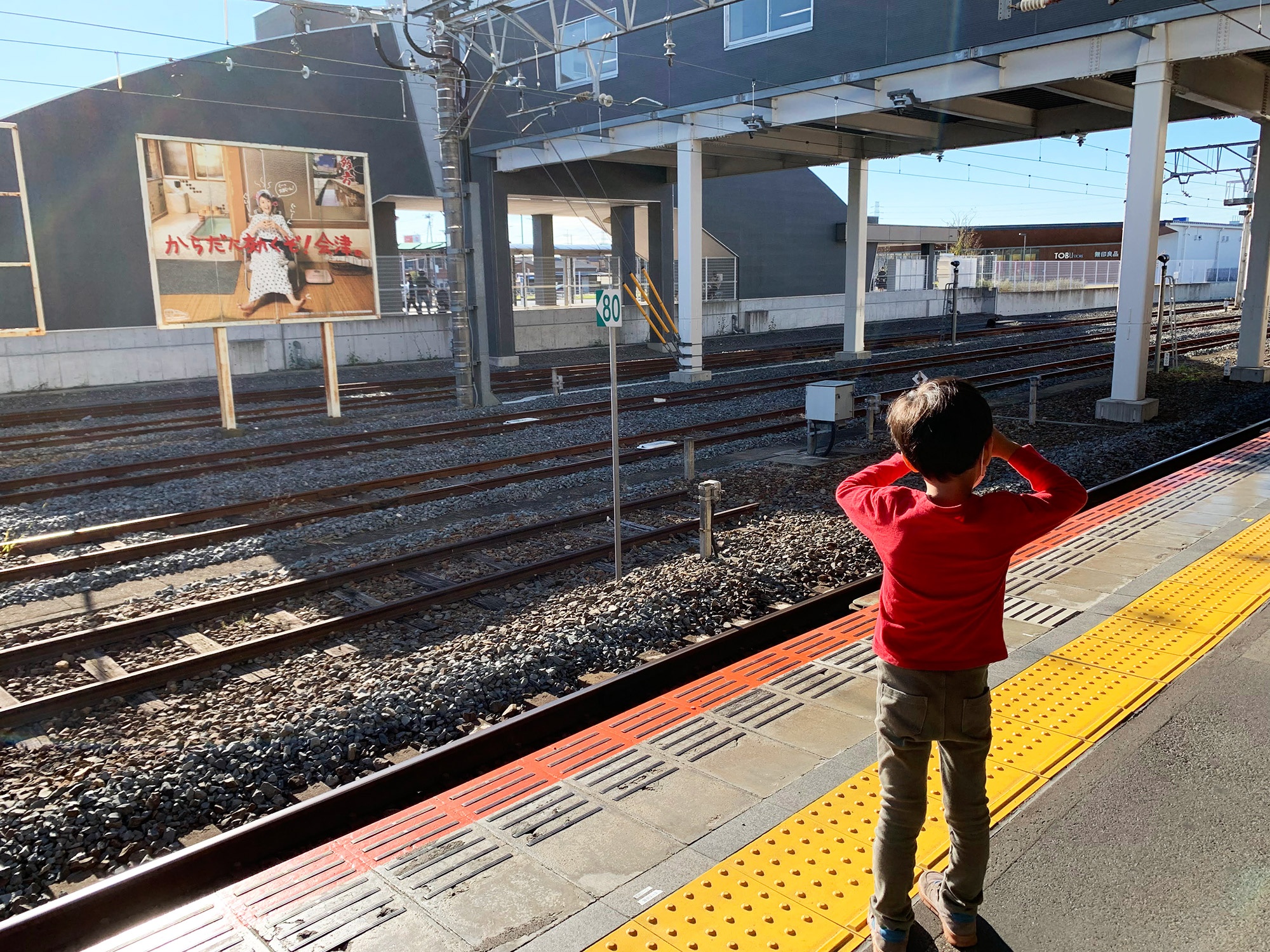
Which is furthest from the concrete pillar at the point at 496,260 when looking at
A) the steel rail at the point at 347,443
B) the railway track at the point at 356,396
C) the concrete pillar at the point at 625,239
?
the steel rail at the point at 347,443

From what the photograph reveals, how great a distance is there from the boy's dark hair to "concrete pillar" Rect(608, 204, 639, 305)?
31.5m

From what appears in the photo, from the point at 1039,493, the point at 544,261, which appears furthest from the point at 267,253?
the point at 544,261

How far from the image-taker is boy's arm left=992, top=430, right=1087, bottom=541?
2.68 metres

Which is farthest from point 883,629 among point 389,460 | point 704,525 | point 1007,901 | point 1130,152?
point 1130,152

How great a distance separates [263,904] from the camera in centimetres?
337

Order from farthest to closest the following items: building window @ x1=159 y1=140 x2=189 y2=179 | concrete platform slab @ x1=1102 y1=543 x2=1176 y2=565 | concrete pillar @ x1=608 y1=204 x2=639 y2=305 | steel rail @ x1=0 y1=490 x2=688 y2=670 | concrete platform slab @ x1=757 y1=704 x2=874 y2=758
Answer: concrete pillar @ x1=608 y1=204 x2=639 y2=305
building window @ x1=159 y1=140 x2=189 y2=179
concrete platform slab @ x1=1102 y1=543 x2=1176 y2=565
steel rail @ x1=0 y1=490 x2=688 y2=670
concrete platform slab @ x1=757 y1=704 x2=874 y2=758

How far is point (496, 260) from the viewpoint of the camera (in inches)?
1127

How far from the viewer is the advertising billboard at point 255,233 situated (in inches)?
586

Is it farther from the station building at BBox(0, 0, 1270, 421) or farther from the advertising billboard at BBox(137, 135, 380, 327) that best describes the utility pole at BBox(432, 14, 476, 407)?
the advertising billboard at BBox(137, 135, 380, 327)

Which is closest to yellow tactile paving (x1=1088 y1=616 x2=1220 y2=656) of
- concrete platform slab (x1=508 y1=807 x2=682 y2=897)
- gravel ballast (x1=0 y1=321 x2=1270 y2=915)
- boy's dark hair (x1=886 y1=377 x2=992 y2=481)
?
gravel ballast (x1=0 y1=321 x2=1270 y2=915)

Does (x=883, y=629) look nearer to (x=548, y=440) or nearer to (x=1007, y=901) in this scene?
(x=1007, y=901)

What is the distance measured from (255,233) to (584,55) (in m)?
12.1

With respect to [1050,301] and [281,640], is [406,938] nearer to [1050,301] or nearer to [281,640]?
[281,640]

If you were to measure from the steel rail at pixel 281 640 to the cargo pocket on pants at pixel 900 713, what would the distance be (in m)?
4.89
